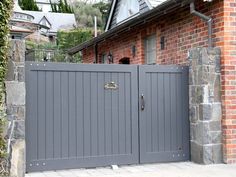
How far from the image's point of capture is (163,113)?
8414 millimetres

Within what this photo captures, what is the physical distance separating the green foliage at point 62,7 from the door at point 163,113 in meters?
55.6

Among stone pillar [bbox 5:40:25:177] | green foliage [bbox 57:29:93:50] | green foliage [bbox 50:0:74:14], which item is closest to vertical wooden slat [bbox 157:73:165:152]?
stone pillar [bbox 5:40:25:177]

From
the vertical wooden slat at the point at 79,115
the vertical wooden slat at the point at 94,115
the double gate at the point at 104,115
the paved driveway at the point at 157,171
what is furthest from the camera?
the vertical wooden slat at the point at 94,115

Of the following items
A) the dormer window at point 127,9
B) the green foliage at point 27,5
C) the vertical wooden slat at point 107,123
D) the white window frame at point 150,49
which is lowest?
the vertical wooden slat at point 107,123

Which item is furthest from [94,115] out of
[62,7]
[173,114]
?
[62,7]

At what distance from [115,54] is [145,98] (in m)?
6.28

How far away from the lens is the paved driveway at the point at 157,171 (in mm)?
7230

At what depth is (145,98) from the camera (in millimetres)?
8266

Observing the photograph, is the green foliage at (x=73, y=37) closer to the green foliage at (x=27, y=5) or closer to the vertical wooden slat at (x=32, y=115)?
the green foliage at (x=27, y=5)

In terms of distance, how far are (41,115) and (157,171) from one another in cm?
223

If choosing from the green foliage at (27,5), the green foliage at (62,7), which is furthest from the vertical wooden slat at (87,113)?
the green foliage at (62,7)

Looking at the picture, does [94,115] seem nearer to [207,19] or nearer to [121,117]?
[121,117]

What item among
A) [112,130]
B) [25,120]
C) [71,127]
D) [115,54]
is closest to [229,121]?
[112,130]

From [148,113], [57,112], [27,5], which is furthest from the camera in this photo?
[27,5]
